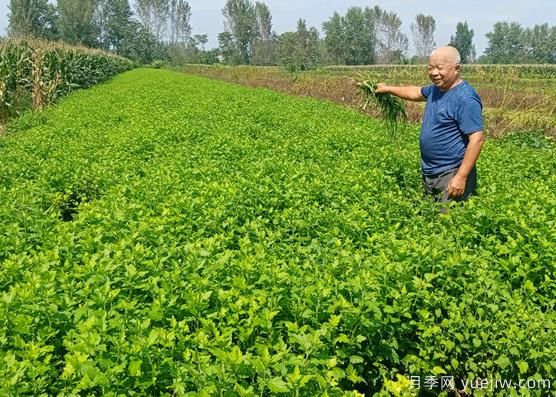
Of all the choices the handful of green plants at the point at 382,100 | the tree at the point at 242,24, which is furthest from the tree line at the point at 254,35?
the handful of green plants at the point at 382,100

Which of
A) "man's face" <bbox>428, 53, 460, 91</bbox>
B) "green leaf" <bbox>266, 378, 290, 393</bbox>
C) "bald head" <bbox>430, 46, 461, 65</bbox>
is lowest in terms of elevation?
"green leaf" <bbox>266, 378, 290, 393</bbox>

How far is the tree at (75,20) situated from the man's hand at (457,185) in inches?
3891

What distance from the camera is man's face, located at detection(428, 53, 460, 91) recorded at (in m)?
5.21

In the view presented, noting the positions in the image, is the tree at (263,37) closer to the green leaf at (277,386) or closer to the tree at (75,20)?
the tree at (75,20)

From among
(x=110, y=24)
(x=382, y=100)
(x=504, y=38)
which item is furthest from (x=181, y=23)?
(x=382, y=100)

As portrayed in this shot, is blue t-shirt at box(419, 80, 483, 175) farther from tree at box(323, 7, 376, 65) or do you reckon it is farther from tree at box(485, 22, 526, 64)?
tree at box(485, 22, 526, 64)

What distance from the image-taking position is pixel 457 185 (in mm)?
5223

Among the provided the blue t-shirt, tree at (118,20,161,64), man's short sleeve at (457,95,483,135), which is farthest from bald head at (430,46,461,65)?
tree at (118,20,161,64)

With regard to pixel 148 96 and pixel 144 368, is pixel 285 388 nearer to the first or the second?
pixel 144 368

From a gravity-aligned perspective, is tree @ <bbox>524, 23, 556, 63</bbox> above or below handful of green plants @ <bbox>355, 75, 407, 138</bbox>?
above

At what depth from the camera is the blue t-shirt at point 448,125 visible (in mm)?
5156

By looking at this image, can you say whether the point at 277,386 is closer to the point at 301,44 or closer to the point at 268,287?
the point at 268,287

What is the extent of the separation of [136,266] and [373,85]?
4969 mm

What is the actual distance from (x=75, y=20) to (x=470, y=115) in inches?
4058
